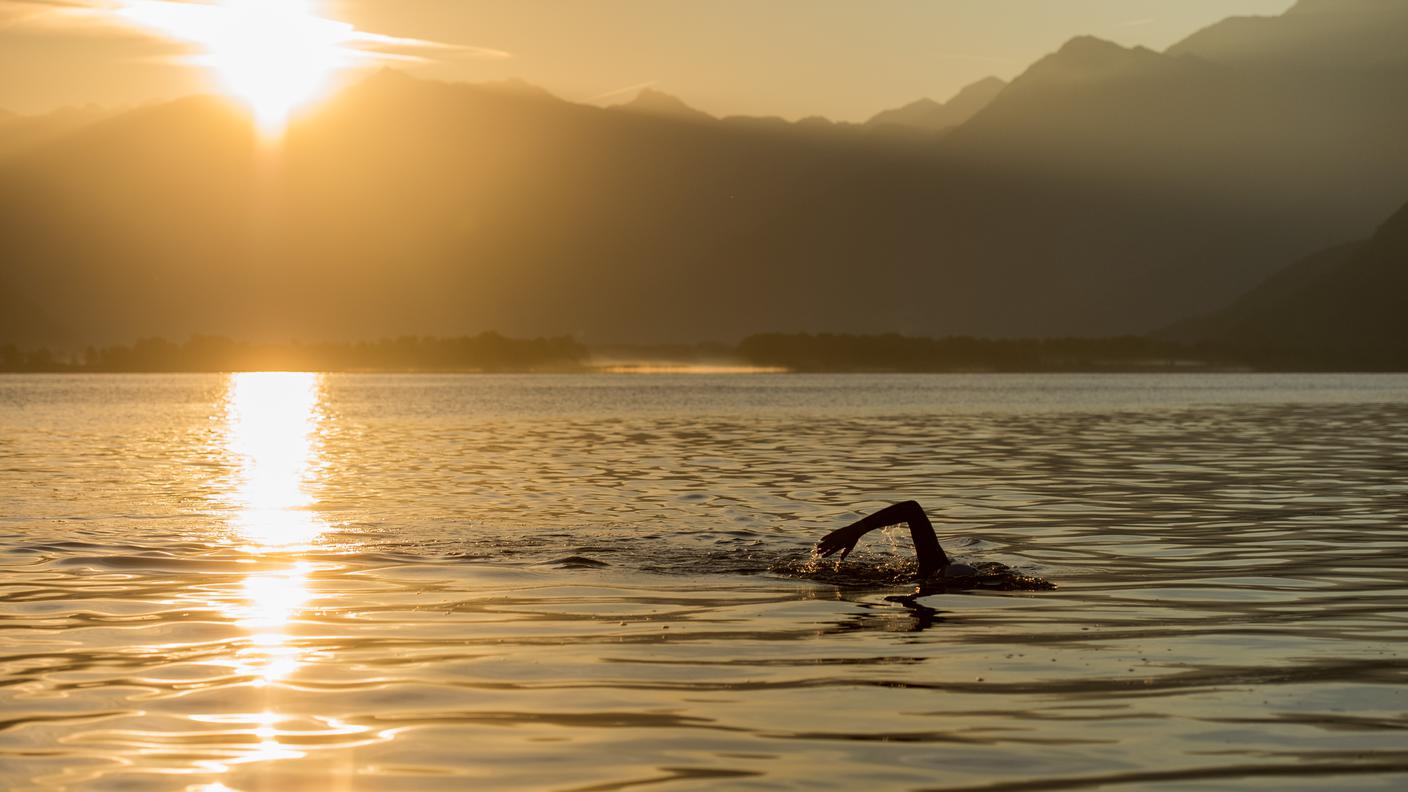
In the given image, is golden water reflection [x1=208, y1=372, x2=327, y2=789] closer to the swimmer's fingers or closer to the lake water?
the lake water

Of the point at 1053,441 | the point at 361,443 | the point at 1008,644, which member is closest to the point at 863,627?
the point at 1008,644

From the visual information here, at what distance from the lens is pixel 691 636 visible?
65.0 ft

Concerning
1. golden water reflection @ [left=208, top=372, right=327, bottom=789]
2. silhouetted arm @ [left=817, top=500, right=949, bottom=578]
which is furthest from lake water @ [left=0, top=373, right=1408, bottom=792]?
silhouetted arm @ [left=817, top=500, right=949, bottom=578]

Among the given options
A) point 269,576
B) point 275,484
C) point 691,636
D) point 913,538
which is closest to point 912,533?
point 913,538

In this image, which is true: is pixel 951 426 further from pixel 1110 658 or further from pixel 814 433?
pixel 1110 658

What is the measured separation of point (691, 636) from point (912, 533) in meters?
5.35

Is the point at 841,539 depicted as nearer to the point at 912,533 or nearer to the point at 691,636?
the point at 912,533

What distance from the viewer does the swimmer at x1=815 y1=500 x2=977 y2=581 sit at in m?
22.4

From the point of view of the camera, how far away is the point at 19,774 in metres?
12.8

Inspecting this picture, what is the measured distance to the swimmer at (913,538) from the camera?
73.4ft

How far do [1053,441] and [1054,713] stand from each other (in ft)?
191

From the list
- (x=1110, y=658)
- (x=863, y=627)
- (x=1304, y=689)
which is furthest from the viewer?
(x=863, y=627)

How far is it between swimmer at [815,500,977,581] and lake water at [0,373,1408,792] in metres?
0.80

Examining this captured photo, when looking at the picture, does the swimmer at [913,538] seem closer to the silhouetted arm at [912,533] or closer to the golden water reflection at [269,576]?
the silhouetted arm at [912,533]
